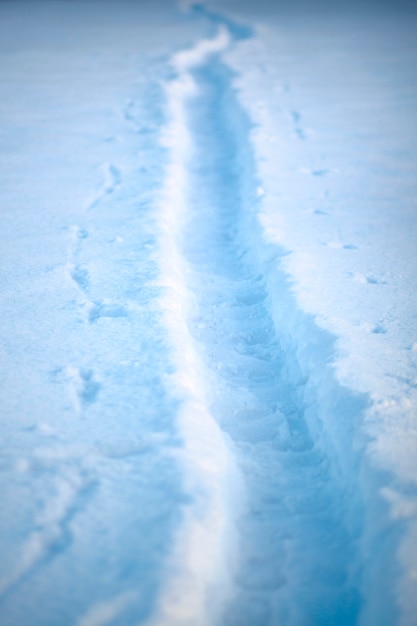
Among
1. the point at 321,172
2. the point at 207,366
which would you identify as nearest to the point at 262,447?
the point at 207,366

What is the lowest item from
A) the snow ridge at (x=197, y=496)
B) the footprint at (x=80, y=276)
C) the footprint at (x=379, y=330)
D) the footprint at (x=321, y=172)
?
the snow ridge at (x=197, y=496)

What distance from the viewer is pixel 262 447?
185 cm

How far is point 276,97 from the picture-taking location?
5.15 metres

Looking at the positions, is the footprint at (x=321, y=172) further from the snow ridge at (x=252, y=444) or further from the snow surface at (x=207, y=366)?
the snow ridge at (x=252, y=444)

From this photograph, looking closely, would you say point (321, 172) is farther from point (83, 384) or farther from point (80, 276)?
point (83, 384)

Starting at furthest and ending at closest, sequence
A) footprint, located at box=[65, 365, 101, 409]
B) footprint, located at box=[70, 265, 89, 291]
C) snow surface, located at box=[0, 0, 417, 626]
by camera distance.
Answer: footprint, located at box=[70, 265, 89, 291] → footprint, located at box=[65, 365, 101, 409] → snow surface, located at box=[0, 0, 417, 626]

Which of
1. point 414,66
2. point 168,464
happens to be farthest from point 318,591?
point 414,66

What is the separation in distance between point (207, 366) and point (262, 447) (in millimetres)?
452

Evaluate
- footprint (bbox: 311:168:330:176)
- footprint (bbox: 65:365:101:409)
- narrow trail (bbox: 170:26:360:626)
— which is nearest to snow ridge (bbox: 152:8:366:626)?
narrow trail (bbox: 170:26:360:626)

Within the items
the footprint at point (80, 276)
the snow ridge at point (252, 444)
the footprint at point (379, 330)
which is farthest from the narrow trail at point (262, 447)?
the footprint at point (80, 276)

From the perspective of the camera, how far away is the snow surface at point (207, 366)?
1.33m

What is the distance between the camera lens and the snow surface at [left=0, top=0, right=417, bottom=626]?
4.37 ft

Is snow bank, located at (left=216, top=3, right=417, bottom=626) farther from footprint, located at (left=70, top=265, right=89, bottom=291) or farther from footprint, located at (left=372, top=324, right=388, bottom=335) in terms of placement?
footprint, located at (left=70, top=265, right=89, bottom=291)

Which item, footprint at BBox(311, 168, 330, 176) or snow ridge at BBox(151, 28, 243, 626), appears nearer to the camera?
snow ridge at BBox(151, 28, 243, 626)
